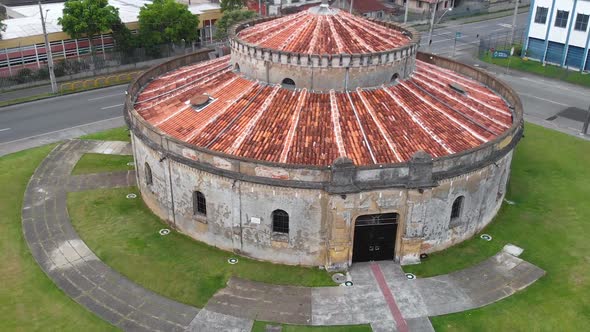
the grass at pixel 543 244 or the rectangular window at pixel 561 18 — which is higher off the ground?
the rectangular window at pixel 561 18

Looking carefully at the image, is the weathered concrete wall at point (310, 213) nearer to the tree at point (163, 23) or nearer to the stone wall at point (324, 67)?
the stone wall at point (324, 67)

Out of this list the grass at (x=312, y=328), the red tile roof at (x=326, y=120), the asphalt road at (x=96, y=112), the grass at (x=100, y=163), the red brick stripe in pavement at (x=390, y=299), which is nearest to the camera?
the grass at (x=312, y=328)

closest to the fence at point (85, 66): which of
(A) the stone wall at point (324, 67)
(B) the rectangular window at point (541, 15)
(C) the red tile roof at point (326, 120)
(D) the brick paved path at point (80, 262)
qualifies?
(D) the brick paved path at point (80, 262)

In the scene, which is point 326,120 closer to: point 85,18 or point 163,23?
point 85,18

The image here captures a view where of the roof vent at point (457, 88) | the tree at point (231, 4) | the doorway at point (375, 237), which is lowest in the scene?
the doorway at point (375, 237)

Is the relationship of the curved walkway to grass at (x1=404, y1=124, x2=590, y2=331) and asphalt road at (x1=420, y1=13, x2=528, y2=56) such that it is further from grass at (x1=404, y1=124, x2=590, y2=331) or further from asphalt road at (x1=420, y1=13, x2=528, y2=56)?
asphalt road at (x1=420, y1=13, x2=528, y2=56)
